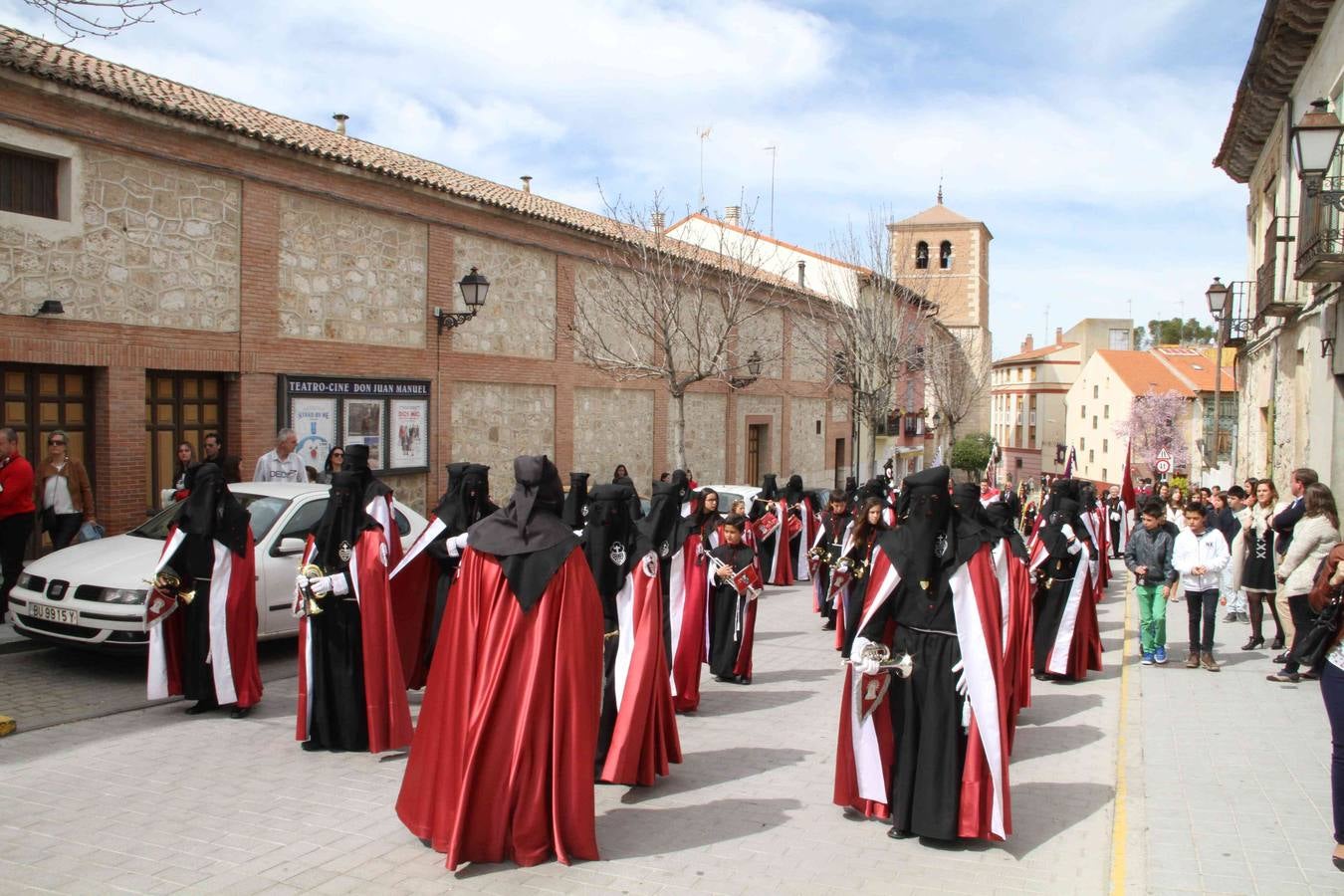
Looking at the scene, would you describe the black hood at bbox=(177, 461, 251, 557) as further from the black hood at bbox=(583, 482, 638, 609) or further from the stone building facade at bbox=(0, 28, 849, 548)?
the stone building facade at bbox=(0, 28, 849, 548)

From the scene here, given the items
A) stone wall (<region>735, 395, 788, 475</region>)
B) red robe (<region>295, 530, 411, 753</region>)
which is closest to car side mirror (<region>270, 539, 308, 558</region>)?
red robe (<region>295, 530, 411, 753</region>)

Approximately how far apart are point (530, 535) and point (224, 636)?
3.62 metres

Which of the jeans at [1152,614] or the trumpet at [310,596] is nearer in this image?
the trumpet at [310,596]

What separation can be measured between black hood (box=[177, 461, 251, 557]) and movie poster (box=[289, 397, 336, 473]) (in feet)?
A: 27.3

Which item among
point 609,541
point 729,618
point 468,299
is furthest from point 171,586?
point 468,299

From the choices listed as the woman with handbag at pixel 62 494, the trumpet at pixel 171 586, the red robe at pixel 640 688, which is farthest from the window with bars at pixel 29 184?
the red robe at pixel 640 688

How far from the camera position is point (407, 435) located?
58.2 feet

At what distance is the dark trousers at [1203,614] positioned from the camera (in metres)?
10.4

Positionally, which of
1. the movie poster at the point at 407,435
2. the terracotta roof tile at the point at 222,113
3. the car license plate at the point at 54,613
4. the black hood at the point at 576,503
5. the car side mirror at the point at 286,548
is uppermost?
the terracotta roof tile at the point at 222,113

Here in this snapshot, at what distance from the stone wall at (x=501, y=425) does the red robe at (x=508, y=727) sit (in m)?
13.5

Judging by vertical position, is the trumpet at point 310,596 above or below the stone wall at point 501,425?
below

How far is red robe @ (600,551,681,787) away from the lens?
242 inches

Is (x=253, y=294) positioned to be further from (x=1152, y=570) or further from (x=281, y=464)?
(x=1152, y=570)

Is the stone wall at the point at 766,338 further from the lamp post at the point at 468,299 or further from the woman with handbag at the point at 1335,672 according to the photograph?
the woman with handbag at the point at 1335,672
